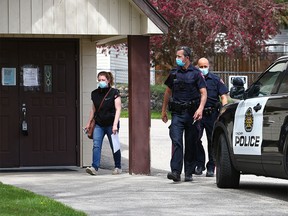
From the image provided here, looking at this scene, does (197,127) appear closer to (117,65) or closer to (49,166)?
(49,166)

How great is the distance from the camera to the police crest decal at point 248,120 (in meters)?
12.2

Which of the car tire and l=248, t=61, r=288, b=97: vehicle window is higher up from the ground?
l=248, t=61, r=288, b=97: vehicle window

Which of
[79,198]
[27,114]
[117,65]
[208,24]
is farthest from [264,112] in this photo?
[117,65]

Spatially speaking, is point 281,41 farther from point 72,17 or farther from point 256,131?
point 256,131

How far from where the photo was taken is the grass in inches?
385

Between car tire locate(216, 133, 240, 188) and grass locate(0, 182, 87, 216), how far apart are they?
2741 mm

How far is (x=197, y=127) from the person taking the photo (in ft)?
46.9

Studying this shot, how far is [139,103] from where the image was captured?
1653cm

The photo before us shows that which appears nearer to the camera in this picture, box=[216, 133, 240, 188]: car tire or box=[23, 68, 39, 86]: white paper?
box=[216, 133, 240, 188]: car tire

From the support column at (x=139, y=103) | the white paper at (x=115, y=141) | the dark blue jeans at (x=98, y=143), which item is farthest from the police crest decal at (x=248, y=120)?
the dark blue jeans at (x=98, y=143)

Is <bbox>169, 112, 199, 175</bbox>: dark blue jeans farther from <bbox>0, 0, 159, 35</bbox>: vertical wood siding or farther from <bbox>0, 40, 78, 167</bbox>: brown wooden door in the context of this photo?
<bbox>0, 40, 78, 167</bbox>: brown wooden door

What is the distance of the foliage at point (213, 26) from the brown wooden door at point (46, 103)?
18.0m

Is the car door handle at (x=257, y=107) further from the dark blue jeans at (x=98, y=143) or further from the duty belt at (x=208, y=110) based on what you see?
the dark blue jeans at (x=98, y=143)

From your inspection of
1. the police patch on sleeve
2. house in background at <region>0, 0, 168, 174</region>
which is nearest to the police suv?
the police patch on sleeve
